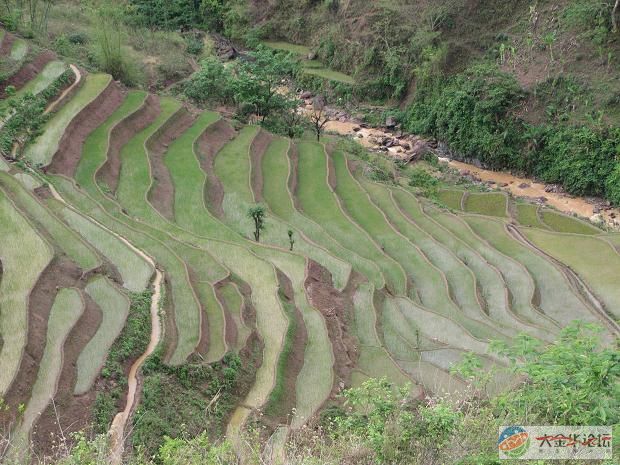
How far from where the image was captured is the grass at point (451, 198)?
24422 mm

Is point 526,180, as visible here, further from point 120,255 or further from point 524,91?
point 120,255

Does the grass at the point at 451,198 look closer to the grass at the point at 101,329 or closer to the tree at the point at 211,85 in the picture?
the tree at the point at 211,85

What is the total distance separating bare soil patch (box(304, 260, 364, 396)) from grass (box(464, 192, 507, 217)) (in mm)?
8719

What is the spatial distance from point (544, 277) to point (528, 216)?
5785 mm

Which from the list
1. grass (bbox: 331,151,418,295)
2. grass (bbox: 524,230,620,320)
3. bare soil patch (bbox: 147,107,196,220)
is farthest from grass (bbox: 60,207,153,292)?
grass (bbox: 524,230,620,320)

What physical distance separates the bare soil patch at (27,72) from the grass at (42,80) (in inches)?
5.2

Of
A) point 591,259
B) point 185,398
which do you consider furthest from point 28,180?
A: point 591,259

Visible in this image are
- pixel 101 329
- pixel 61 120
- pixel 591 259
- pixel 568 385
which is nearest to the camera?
pixel 568 385

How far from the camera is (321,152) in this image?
Answer: 2425 cm

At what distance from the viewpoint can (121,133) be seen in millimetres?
21922

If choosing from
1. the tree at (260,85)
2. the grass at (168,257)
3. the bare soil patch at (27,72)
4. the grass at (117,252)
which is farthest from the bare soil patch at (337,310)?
the bare soil patch at (27,72)

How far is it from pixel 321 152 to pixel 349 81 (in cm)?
1335

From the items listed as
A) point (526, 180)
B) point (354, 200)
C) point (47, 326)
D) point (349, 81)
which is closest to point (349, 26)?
point (349, 81)

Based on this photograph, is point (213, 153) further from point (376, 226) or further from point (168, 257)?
point (168, 257)
